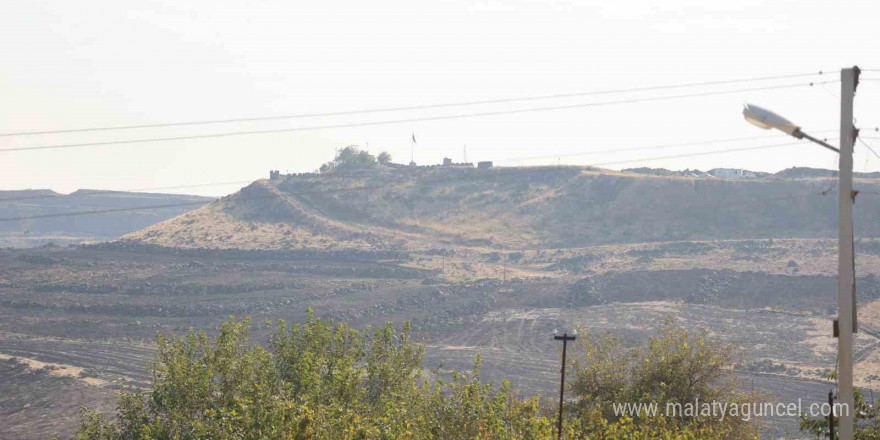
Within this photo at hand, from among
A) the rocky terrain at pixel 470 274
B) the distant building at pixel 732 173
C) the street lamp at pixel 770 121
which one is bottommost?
the rocky terrain at pixel 470 274

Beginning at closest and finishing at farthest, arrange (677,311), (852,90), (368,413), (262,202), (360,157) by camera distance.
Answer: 1. (852,90)
2. (368,413)
3. (677,311)
4. (262,202)
5. (360,157)

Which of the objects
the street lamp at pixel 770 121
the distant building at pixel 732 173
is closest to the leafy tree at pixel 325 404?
the street lamp at pixel 770 121

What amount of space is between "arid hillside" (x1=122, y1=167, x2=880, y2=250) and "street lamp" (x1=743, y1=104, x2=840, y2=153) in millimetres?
120765

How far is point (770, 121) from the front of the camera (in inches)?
368

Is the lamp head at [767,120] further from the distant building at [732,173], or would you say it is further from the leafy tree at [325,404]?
the distant building at [732,173]

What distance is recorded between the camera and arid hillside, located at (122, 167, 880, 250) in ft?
430

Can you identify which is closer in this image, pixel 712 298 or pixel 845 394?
pixel 845 394

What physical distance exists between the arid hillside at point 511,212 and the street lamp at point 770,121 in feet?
396

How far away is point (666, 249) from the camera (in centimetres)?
12069

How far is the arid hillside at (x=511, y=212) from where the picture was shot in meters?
131

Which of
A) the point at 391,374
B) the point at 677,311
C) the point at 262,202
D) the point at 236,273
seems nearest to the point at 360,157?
the point at 262,202

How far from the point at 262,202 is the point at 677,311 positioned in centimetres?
8259

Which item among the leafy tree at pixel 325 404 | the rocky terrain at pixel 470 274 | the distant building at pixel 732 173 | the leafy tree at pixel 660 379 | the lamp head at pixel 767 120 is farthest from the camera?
the distant building at pixel 732 173

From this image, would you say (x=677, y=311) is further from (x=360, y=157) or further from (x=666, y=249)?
(x=360, y=157)
